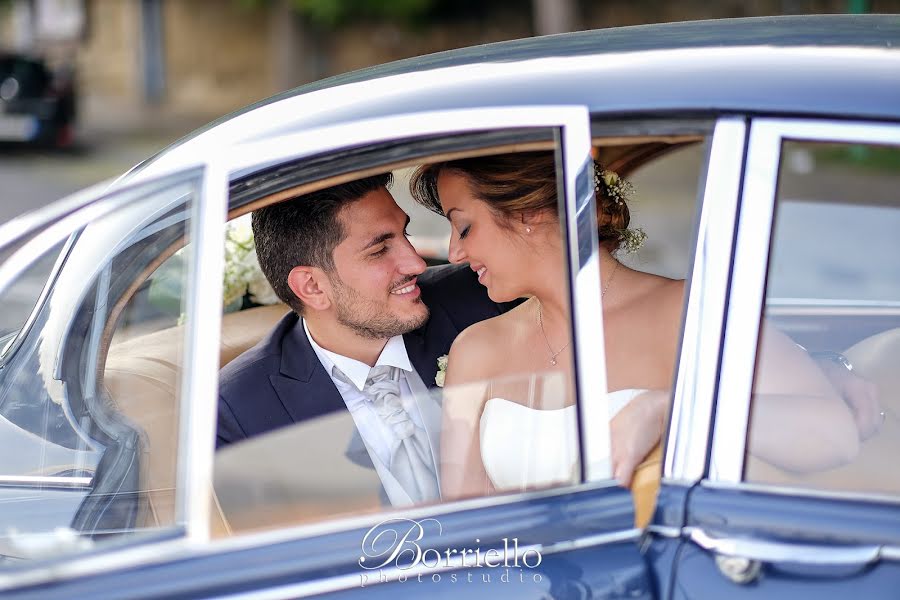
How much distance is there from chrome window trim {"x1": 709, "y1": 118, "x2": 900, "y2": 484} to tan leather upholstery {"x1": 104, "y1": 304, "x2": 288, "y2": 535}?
2.53ft

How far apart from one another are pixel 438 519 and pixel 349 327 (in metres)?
0.92

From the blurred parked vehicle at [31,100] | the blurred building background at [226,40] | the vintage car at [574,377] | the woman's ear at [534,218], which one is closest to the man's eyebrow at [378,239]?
the woman's ear at [534,218]

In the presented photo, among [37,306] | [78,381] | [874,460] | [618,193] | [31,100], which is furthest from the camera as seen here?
[31,100]

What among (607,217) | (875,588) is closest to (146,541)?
(875,588)

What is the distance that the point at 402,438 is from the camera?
1.99m

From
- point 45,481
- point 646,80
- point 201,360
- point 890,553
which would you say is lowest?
point 890,553

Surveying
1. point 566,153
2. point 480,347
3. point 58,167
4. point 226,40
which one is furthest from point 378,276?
point 226,40

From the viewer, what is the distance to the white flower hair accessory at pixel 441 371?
85.9 inches

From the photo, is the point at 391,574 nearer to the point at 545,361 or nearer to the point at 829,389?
the point at 545,361

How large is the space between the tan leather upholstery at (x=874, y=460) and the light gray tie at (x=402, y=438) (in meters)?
0.58

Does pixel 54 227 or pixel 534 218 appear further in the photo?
pixel 534 218

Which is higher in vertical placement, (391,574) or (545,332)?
(545,332)

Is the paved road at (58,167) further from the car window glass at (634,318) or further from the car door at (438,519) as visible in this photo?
the car door at (438,519)

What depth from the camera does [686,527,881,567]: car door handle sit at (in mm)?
1352
